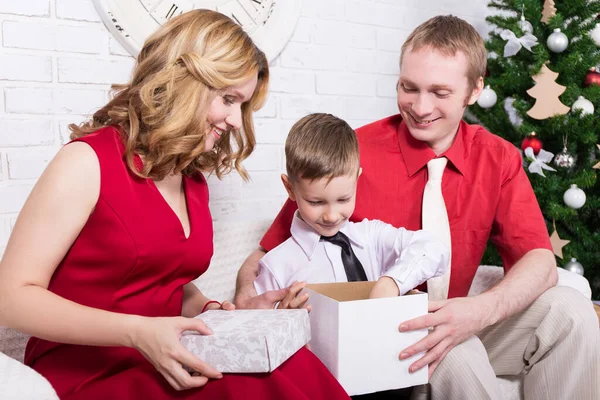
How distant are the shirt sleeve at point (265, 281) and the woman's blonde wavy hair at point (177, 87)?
38 cm

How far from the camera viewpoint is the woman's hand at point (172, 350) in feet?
3.75

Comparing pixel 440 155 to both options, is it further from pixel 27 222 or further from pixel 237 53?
pixel 27 222

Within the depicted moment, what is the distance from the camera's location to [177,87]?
54.7 inches

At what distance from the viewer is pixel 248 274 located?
5.93 feet

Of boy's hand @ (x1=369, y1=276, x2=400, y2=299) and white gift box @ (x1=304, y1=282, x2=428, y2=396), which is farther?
boy's hand @ (x1=369, y1=276, x2=400, y2=299)

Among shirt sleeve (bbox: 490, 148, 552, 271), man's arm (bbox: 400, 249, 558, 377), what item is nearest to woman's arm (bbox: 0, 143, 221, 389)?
man's arm (bbox: 400, 249, 558, 377)

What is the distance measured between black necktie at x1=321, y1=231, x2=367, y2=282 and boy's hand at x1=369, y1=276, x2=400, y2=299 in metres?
0.16

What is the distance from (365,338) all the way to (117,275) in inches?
21.0

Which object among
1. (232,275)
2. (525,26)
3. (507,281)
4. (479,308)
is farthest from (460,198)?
(525,26)

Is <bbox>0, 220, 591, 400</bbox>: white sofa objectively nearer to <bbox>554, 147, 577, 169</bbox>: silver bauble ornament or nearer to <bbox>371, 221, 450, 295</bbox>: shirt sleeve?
<bbox>371, 221, 450, 295</bbox>: shirt sleeve

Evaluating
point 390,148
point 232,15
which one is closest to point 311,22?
point 232,15

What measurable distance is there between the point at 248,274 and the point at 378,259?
365 millimetres

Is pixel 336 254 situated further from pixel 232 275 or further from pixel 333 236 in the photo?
pixel 232 275

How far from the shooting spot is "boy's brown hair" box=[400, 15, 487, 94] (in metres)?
1.86
